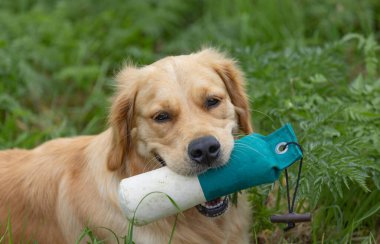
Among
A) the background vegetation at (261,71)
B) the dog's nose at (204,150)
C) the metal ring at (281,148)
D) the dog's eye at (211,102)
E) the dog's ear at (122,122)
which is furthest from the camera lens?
the background vegetation at (261,71)

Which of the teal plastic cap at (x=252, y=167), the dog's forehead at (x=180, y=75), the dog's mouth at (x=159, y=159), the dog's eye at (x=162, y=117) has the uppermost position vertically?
the dog's forehead at (x=180, y=75)

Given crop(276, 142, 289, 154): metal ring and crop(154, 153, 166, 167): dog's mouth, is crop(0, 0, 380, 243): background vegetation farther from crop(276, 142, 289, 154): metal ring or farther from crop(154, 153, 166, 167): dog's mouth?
crop(154, 153, 166, 167): dog's mouth

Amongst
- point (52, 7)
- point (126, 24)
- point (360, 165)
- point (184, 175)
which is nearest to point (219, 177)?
point (184, 175)

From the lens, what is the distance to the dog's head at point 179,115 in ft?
11.6

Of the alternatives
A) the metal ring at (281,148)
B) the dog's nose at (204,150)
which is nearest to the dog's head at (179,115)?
the dog's nose at (204,150)

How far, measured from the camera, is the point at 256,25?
7.52 meters

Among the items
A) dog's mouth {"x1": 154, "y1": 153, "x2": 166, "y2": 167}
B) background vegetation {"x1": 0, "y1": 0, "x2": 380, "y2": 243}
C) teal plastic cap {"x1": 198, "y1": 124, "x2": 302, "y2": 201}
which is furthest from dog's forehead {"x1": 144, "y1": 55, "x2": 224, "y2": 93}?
background vegetation {"x1": 0, "y1": 0, "x2": 380, "y2": 243}

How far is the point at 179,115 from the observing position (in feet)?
12.2

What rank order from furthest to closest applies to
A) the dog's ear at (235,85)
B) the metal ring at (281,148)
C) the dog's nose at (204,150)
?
1. the dog's ear at (235,85)
2. the metal ring at (281,148)
3. the dog's nose at (204,150)

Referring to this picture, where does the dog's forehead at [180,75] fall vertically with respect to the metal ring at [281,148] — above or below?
above

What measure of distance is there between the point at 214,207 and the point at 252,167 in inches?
16.4

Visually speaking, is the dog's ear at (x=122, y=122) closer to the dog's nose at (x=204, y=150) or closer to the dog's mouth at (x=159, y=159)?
the dog's mouth at (x=159, y=159)

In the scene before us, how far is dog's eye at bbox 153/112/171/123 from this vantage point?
3782 mm

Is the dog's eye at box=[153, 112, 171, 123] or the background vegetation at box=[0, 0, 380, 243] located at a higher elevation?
the dog's eye at box=[153, 112, 171, 123]
